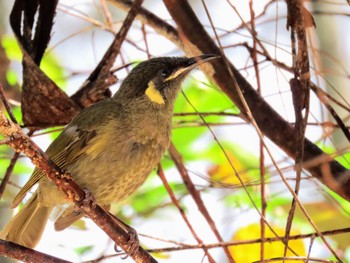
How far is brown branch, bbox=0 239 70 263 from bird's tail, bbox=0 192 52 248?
0.88 m

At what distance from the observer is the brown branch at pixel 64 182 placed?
2.25 m

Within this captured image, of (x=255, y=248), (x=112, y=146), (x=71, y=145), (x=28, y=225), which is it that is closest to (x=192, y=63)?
(x=112, y=146)

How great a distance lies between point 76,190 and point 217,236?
42.0 inches

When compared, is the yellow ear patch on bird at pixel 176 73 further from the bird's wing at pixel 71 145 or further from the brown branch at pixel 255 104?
the bird's wing at pixel 71 145

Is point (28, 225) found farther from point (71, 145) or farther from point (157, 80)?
point (157, 80)

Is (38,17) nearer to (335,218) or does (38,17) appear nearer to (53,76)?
(53,76)

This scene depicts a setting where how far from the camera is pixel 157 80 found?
12.1ft

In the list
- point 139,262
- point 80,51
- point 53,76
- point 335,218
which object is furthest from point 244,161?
A: point 80,51

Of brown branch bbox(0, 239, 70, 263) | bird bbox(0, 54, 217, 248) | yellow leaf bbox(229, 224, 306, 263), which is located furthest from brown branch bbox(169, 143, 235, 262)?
brown branch bbox(0, 239, 70, 263)

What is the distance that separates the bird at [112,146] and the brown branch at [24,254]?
623 millimetres

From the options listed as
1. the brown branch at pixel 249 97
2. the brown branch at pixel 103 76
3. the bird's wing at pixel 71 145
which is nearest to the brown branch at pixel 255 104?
the brown branch at pixel 249 97

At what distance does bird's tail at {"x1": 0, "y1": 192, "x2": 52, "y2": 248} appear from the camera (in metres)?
3.47

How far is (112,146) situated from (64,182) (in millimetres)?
Result: 836

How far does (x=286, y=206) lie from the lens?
4.09 meters
